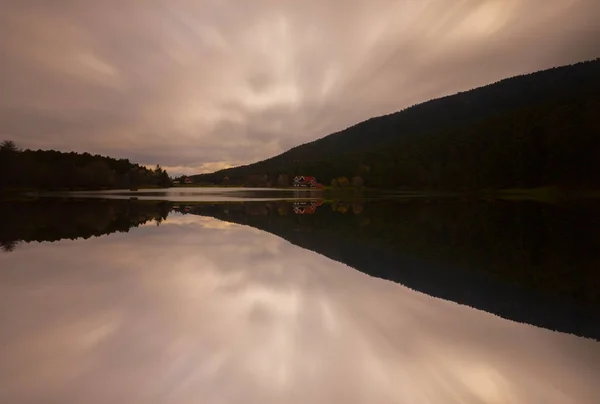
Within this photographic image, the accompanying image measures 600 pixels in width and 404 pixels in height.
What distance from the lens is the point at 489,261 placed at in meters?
14.3

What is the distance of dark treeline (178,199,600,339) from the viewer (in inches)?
363

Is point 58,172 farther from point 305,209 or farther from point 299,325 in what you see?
point 299,325

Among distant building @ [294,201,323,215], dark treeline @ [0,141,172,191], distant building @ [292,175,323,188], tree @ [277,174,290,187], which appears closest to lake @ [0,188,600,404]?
distant building @ [294,201,323,215]

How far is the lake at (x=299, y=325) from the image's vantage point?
559cm

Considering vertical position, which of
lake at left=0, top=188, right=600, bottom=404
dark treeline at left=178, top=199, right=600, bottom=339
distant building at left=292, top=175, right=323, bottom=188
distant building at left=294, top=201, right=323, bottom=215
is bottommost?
distant building at left=292, top=175, right=323, bottom=188

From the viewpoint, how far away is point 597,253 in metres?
14.8

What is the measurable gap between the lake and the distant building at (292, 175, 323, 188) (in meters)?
158

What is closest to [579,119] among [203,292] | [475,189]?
[475,189]

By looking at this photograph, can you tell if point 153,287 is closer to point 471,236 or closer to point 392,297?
point 392,297

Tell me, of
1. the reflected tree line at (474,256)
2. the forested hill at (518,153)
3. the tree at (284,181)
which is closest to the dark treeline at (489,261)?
the reflected tree line at (474,256)

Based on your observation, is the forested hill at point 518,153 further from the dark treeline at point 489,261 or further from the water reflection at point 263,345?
the water reflection at point 263,345

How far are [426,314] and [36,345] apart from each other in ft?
26.1

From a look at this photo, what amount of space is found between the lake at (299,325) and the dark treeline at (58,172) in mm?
84082

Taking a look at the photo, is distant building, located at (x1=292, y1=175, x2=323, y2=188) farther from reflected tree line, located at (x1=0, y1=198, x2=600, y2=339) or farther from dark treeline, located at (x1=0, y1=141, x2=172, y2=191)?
reflected tree line, located at (x1=0, y1=198, x2=600, y2=339)
